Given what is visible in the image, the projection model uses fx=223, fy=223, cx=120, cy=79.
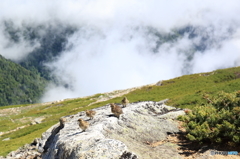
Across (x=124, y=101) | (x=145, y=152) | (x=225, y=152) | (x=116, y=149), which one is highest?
(x=124, y=101)

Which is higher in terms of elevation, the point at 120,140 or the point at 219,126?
the point at 120,140

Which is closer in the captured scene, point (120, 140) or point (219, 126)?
point (120, 140)

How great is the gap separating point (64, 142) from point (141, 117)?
6825 millimetres

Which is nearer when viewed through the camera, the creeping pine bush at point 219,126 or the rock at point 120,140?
the rock at point 120,140

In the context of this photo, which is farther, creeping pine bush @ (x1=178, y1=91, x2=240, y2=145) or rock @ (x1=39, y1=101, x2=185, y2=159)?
creeping pine bush @ (x1=178, y1=91, x2=240, y2=145)

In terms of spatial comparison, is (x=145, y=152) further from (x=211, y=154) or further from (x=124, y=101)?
(x=124, y=101)

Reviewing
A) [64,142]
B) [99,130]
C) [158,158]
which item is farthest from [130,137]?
[64,142]

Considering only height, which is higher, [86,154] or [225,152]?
[86,154]

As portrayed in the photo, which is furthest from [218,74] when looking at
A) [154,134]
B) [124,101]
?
[154,134]

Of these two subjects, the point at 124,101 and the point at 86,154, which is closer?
the point at 86,154

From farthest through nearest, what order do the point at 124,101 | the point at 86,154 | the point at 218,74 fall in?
the point at 218,74
the point at 124,101
the point at 86,154

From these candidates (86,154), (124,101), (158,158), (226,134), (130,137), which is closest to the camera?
(86,154)

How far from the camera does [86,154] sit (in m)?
10.6

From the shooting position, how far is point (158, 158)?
11.4 m
